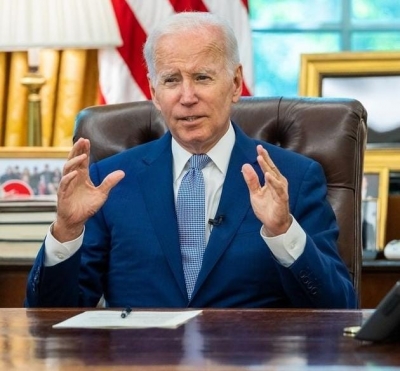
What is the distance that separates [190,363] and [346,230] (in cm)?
124

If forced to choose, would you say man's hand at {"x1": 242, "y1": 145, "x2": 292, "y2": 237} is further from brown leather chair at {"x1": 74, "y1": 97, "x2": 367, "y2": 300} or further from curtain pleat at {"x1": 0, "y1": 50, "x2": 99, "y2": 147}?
curtain pleat at {"x1": 0, "y1": 50, "x2": 99, "y2": 147}

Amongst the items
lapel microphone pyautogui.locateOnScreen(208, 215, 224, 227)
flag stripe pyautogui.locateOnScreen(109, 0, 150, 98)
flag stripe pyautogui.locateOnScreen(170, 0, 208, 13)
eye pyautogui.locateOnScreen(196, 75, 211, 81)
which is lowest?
lapel microphone pyautogui.locateOnScreen(208, 215, 224, 227)

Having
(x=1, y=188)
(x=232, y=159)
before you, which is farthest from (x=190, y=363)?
(x=1, y=188)

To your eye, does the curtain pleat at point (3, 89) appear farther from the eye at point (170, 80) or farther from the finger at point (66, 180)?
the finger at point (66, 180)

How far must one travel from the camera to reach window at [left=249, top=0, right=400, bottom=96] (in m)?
4.25

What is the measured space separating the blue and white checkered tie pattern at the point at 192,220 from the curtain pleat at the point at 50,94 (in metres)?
1.41

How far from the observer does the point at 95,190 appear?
245 centimetres

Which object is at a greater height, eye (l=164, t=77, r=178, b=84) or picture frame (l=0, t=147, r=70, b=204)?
eye (l=164, t=77, r=178, b=84)

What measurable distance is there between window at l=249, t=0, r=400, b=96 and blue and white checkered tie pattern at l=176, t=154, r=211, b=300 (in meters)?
1.57

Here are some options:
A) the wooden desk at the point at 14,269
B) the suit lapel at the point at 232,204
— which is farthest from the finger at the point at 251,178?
the wooden desk at the point at 14,269

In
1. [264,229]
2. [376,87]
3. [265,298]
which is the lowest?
[265,298]

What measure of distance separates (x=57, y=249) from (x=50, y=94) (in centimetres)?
172

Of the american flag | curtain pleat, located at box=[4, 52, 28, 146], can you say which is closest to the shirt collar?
the american flag

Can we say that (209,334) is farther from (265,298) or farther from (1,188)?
(1,188)
